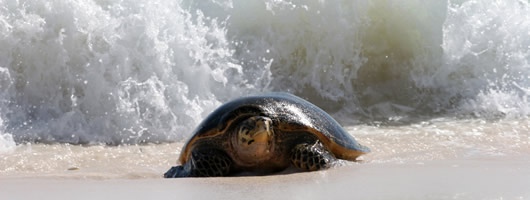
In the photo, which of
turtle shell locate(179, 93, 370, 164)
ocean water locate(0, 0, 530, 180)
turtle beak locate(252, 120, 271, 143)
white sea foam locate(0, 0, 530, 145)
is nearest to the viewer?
turtle beak locate(252, 120, 271, 143)

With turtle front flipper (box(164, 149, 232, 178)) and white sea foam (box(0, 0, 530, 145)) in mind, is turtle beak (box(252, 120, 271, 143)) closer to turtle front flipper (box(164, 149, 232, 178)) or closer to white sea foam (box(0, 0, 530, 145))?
turtle front flipper (box(164, 149, 232, 178))

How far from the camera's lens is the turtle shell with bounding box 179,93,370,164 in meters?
3.84

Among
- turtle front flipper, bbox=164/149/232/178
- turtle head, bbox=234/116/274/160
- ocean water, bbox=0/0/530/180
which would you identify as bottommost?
turtle front flipper, bbox=164/149/232/178

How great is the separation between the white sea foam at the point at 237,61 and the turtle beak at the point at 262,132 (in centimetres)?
301

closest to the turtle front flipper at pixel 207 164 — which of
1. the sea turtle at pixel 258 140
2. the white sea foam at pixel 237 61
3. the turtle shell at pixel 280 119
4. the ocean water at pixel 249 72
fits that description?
the sea turtle at pixel 258 140

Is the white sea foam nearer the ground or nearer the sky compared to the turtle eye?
nearer the sky

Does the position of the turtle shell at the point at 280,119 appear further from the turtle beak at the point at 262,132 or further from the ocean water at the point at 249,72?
the ocean water at the point at 249,72

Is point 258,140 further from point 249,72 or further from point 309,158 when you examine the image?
point 249,72

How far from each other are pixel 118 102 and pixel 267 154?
3483 millimetres

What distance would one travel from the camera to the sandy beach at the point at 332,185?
2.72m

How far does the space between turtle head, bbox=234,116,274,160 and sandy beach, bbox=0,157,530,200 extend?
0.29 meters

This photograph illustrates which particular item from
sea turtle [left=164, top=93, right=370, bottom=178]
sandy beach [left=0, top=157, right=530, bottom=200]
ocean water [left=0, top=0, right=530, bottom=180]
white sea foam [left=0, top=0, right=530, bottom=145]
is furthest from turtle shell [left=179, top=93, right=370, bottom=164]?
white sea foam [left=0, top=0, right=530, bottom=145]

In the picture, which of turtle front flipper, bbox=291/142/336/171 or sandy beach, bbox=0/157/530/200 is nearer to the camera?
sandy beach, bbox=0/157/530/200

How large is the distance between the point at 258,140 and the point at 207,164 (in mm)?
350
